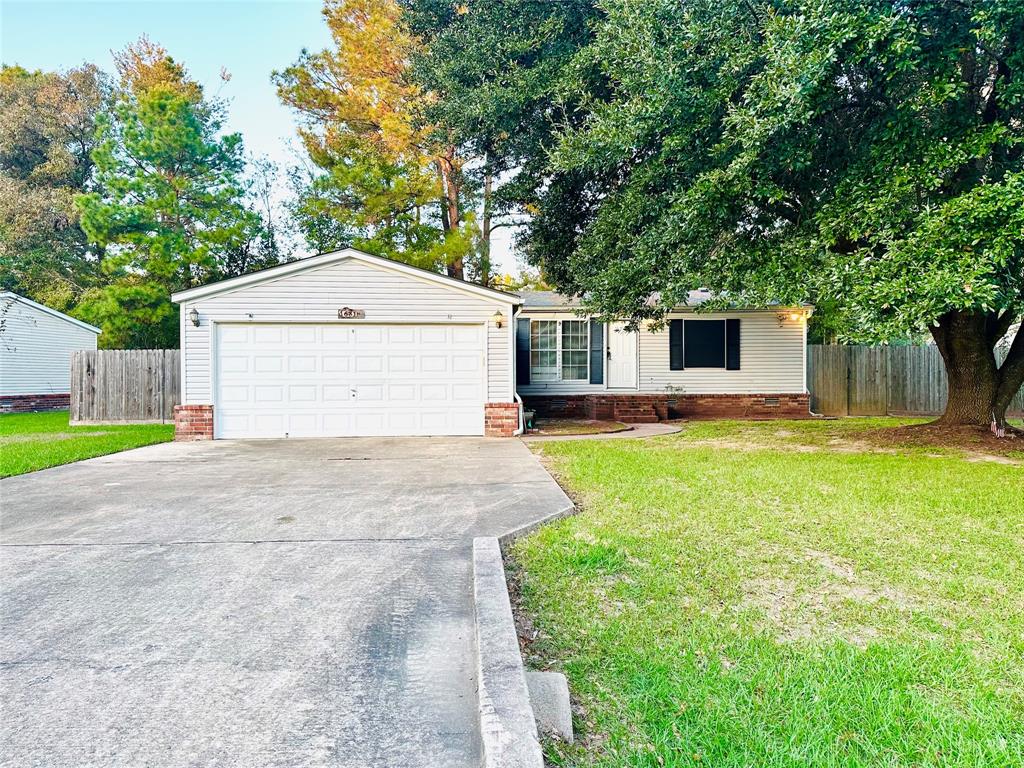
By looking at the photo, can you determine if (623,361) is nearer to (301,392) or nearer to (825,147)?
(825,147)

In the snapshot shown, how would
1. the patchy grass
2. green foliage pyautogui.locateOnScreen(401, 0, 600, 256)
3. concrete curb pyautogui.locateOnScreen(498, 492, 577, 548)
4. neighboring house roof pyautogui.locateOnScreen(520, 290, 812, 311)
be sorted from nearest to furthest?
concrete curb pyautogui.locateOnScreen(498, 492, 577, 548) < green foliage pyautogui.locateOnScreen(401, 0, 600, 256) < the patchy grass < neighboring house roof pyautogui.locateOnScreen(520, 290, 812, 311)

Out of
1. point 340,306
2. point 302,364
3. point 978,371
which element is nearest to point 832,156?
point 978,371

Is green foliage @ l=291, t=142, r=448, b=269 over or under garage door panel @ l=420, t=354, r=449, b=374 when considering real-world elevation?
over

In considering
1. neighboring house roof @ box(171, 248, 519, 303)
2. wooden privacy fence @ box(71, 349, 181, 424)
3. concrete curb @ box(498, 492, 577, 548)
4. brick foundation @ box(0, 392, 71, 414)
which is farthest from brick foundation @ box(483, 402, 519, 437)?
brick foundation @ box(0, 392, 71, 414)

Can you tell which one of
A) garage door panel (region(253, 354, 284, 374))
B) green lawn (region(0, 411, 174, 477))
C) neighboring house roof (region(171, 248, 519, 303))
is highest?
neighboring house roof (region(171, 248, 519, 303))

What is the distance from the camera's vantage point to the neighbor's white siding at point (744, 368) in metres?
13.8

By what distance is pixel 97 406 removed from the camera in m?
13.3

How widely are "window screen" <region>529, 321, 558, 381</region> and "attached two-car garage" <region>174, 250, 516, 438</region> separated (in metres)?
3.24

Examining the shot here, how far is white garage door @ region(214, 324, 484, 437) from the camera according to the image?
396 inches

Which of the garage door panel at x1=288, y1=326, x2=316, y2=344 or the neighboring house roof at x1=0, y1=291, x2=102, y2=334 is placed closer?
the garage door panel at x1=288, y1=326, x2=316, y2=344

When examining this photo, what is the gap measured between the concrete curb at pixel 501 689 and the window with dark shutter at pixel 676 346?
38.1ft

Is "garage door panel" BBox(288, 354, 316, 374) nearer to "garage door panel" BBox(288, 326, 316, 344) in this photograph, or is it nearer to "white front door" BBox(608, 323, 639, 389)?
"garage door panel" BBox(288, 326, 316, 344)

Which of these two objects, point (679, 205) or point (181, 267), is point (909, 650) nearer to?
point (679, 205)

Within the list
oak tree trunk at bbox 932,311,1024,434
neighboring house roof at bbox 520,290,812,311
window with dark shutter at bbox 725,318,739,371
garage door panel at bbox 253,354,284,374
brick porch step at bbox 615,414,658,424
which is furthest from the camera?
window with dark shutter at bbox 725,318,739,371
